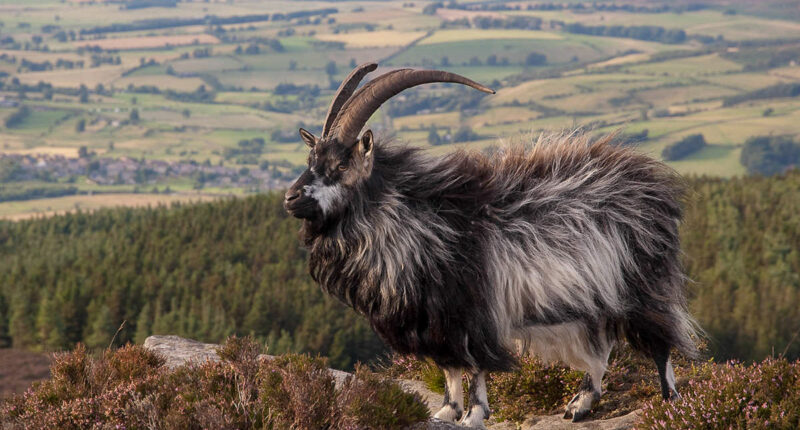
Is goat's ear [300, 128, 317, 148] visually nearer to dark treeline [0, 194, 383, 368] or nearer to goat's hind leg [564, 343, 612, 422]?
goat's hind leg [564, 343, 612, 422]

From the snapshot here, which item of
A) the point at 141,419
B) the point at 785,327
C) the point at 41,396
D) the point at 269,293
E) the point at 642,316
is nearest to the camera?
the point at 141,419

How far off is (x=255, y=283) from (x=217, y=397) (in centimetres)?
5143

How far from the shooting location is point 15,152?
493 feet

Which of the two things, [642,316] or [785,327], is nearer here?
[642,316]

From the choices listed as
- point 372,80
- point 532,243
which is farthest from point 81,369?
point 532,243

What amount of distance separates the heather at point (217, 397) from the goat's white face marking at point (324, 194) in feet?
4.50

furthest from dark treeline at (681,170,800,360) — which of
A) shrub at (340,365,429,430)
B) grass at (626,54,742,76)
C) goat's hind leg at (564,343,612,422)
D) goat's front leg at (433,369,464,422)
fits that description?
grass at (626,54,742,76)

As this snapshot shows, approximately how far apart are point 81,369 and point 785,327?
4679 centimetres

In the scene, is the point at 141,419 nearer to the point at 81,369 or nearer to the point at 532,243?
the point at 81,369

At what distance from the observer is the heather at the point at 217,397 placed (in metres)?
6.81

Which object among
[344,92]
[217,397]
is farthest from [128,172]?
[217,397]

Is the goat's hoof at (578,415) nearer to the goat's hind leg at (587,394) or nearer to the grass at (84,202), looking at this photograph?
the goat's hind leg at (587,394)

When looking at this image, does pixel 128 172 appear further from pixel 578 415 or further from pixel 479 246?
pixel 479 246

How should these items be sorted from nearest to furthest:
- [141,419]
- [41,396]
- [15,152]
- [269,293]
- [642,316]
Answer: [141,419] < [41,396] < [642,316] < [269,293] < [15,152]
